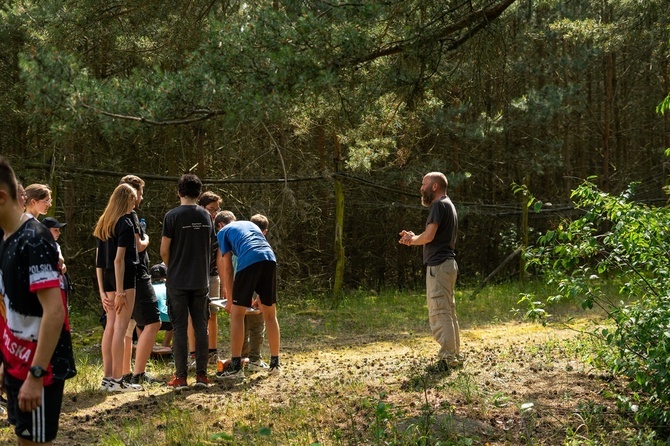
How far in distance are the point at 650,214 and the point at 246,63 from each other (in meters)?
3.49

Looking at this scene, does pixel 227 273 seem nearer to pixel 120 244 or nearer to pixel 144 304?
pixel 144 304

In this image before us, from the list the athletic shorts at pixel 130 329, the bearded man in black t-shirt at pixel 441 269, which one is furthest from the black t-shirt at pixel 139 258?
the bearded man in black t-shirt at pixel 441 269

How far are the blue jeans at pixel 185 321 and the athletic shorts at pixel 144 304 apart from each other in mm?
300

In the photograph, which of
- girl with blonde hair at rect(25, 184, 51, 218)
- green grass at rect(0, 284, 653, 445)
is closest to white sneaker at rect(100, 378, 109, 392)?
green grass at rect(0, 284, 653, 445)

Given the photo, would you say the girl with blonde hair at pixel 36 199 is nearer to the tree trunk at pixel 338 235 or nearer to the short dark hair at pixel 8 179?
the short dark hair at pixel 8 179

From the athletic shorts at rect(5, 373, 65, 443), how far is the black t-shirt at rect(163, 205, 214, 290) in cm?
322

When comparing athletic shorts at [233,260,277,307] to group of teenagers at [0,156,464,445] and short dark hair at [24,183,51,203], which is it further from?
short dark hair at [24,183,51,203]

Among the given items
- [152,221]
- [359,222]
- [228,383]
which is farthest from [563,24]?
[228,383]

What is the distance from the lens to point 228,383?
274 inches

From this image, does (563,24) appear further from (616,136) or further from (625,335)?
(625,335)

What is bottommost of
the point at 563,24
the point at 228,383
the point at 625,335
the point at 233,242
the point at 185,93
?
the point at 228,383

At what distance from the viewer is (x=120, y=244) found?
6.52 meters

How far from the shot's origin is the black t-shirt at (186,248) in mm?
6621

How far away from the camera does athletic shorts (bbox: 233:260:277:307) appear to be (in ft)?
23.4
